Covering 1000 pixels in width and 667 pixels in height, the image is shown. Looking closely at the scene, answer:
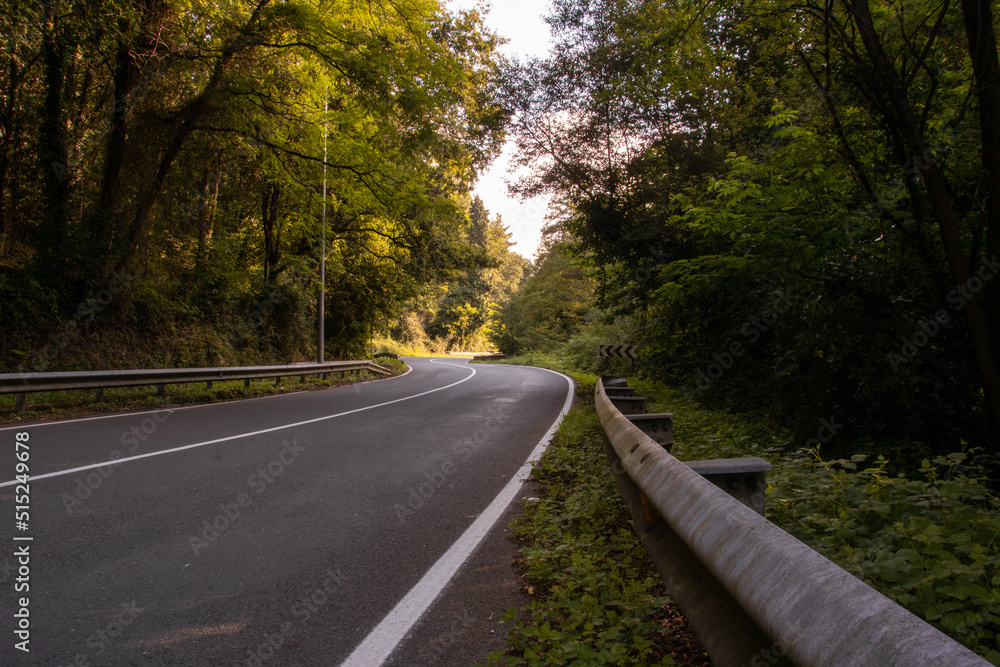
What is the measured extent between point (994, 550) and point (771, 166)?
595 centimetres

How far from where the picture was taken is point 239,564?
378 centimetres

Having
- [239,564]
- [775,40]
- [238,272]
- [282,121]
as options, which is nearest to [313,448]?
[239,564]

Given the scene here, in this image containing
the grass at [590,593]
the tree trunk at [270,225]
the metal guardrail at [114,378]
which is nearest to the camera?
the grass at [590,593]

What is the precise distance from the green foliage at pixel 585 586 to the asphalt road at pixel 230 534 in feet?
1.96

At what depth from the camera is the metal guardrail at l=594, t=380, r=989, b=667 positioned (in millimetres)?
1082

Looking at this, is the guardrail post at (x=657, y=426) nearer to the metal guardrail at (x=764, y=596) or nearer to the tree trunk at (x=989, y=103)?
the metal guardrail at (x=764, y=596)

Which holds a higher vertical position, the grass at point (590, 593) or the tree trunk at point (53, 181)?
the tree trunk at point (53, 181)

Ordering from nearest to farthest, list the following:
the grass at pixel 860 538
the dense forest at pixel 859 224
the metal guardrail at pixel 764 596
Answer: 1. the metal guardrail at pixel 764 596
2. the grass at pixel 860 538
3. the dense forest at pixel 859 224

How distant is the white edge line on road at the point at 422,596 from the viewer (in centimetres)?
274

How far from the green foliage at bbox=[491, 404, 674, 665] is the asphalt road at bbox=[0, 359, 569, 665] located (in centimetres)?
60

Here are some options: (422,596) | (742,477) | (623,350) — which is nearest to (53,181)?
(623,350)

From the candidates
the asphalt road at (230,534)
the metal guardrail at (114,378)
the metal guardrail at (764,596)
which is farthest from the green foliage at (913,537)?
the metal guardrail at (114,378)

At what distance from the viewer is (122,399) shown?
39.0 ft

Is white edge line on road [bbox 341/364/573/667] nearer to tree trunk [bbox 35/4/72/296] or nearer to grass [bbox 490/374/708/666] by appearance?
grass [bbox 490/374/708/666]
